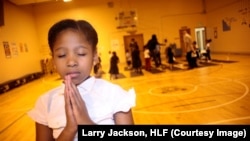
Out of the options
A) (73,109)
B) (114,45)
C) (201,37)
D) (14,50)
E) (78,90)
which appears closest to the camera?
(73,109)

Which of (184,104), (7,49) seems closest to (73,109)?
(184,104)

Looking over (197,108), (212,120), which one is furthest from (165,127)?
(197,108)

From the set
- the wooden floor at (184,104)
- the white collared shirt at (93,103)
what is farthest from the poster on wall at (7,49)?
the white collared shirt at (93,103)

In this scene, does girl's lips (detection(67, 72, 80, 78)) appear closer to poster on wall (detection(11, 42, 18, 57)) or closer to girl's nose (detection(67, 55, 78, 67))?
girl's nose (detection(67, 55, 78, 67))

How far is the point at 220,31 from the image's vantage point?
1911 centimetres

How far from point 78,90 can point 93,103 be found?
0.09 metres

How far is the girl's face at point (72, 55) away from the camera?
0.90 meters

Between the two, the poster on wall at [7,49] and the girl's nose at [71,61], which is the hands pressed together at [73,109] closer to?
the girl's nose at [71,61]

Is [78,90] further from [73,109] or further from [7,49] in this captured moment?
[7,49]

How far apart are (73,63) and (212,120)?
4449 millimetres

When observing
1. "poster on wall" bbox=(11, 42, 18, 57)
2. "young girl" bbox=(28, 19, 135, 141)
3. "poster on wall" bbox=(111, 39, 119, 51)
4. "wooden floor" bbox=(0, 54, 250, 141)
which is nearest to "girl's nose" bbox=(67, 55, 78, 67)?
"young girl" bbox=(28, 19, 135, 141)

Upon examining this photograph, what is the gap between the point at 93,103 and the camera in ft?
3.12

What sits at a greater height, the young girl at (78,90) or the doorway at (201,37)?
the young girl at (78,90)

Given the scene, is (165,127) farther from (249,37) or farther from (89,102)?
(249,37)
